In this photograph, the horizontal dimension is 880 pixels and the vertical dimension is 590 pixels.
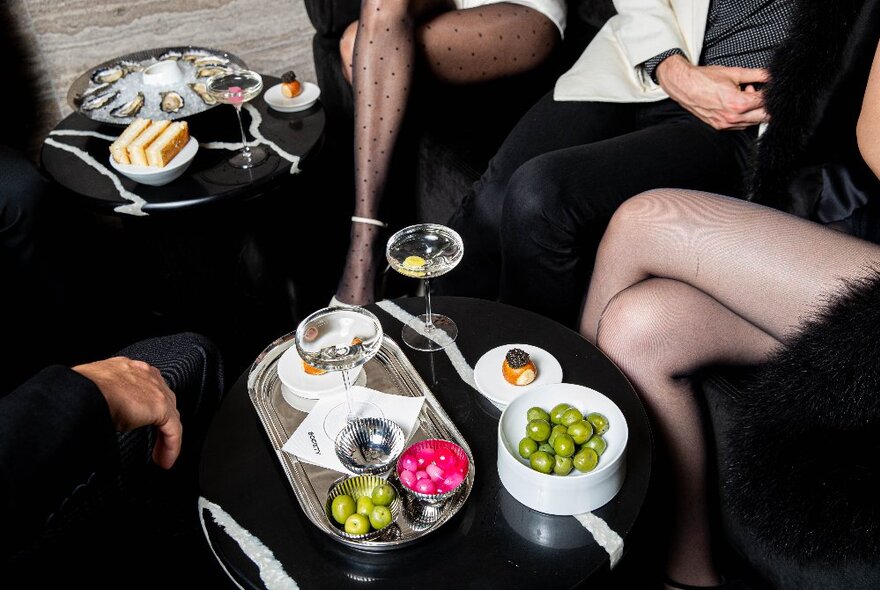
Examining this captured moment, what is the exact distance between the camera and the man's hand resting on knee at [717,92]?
1333mm

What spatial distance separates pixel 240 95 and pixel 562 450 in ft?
3.55

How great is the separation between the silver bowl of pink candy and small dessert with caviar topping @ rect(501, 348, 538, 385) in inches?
5.9

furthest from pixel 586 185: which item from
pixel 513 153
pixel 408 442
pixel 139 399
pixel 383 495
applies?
pixel 139 399

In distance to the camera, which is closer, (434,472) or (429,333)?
(434,472)

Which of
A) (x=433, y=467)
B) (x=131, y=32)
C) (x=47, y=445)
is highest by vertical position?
(x=47, y=445)

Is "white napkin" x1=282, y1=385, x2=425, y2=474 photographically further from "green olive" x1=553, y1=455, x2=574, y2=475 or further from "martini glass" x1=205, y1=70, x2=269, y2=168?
"martini glass" x1=205, y1=70, x2=269, y2=168

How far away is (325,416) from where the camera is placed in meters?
1.03

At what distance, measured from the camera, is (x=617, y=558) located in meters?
0.84

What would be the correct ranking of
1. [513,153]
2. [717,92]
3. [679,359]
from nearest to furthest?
[679,359]
[717,92]
[513,153]

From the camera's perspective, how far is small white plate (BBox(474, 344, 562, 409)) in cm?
104

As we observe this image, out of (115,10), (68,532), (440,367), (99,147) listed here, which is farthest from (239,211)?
(68,532)

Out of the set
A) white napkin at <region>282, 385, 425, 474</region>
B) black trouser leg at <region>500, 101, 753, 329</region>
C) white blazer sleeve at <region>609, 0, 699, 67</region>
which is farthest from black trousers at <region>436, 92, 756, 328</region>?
white napkin at <region>282, 385, 425, 474</region>

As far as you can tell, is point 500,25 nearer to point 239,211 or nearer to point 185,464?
point 239,211

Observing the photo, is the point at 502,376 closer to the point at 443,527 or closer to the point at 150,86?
the point at 443,527
